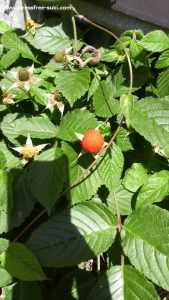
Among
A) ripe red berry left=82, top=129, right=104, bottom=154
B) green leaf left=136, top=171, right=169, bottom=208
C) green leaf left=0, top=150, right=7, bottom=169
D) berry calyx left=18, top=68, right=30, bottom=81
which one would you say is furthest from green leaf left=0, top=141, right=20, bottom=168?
green leaf left=136, top=171, right=169, bottom=208

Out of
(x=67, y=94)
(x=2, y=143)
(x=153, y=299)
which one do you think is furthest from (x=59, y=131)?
(x=153, y=299)

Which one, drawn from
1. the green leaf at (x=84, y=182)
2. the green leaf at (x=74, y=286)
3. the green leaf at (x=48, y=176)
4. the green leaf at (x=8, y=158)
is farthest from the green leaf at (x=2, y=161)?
the green leaf at (x=74, y=286)

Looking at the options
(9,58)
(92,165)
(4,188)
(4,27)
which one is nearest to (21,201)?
(4,188)

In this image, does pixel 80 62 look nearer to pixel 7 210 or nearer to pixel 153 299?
pixel 7 210

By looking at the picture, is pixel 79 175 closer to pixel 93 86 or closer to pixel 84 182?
pixel 84 182

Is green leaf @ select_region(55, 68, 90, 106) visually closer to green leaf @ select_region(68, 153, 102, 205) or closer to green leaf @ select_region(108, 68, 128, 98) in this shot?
green leaf @ select_region(108, 68, 128, 98)

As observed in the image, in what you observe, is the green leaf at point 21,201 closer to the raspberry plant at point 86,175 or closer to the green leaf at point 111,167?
the raspberry plant at point 86,175

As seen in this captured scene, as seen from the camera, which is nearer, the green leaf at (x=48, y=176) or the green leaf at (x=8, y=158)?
the green leaf at (x=48, y=176)
